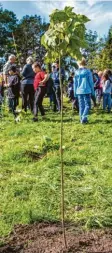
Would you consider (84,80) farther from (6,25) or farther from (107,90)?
(6,25)

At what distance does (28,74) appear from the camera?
12.1 m

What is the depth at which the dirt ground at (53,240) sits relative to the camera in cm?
395

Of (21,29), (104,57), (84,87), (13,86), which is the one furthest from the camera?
(21,29)

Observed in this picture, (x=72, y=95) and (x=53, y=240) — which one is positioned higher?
(x=72, y=95)

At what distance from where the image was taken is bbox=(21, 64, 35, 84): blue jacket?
1205 cm

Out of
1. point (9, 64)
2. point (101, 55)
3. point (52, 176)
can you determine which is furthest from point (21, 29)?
point (52, 176)

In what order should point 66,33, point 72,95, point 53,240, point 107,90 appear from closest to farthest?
point 66,33 → point 53,240 → point 107,90 → point 72,95

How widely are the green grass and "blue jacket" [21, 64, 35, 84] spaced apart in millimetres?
2107

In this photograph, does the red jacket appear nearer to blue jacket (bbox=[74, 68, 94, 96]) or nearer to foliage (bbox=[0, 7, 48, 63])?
blue jacket (bbox=[74, 68, 94, 96])

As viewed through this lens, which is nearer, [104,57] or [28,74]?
[28,74]

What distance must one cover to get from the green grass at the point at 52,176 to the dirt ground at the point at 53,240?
0.17m

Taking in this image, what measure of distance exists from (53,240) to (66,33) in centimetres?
205

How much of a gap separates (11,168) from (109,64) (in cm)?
3271

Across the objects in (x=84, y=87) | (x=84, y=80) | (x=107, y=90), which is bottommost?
(x=107, y=90)
